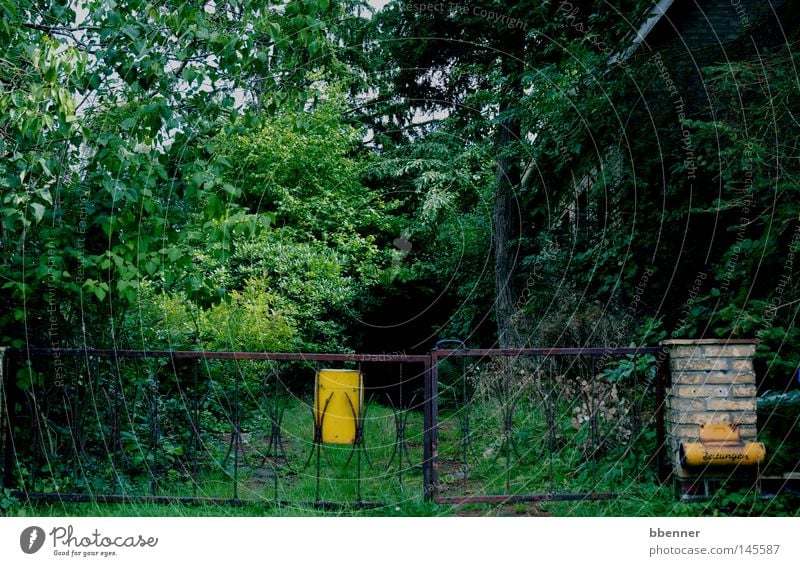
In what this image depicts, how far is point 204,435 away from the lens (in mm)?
5918

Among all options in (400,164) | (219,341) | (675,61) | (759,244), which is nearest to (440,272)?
(400,164)

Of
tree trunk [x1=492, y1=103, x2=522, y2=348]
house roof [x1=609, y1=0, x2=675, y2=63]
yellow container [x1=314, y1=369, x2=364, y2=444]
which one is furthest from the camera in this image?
tree trunk [x1=492, y1=103, x2=522, y2=348]

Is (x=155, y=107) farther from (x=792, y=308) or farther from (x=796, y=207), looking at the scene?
(x=792, y=308)

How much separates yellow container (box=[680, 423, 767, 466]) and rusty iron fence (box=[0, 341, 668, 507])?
0.37m

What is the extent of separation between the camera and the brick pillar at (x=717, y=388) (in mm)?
3885

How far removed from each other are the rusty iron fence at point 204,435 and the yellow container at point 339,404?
0.23m

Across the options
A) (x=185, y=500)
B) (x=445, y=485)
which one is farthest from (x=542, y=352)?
(x=185, y=500)

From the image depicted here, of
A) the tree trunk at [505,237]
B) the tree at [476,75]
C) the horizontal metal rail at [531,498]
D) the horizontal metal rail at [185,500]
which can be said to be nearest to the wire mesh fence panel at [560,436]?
the horizontal metal rail at [531,498]

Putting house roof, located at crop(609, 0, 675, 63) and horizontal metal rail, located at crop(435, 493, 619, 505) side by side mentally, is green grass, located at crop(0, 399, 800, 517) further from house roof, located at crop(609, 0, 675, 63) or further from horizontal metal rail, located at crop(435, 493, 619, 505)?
house roof, located at crop(609, 0, 675, 63)

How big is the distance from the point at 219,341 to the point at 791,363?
6.35 metres

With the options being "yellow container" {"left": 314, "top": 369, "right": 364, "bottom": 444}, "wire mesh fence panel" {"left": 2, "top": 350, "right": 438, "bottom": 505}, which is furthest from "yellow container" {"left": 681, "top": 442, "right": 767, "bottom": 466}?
"yellow container" {"left": 314, "top": 369, "right": 364, "bottom": 444}

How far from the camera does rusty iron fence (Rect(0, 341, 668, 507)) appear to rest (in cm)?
413

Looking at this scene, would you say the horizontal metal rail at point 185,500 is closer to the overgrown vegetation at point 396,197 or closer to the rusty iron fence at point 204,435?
the rusty iron fence at point 204,435

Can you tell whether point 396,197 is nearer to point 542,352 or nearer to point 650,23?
point 650,23
